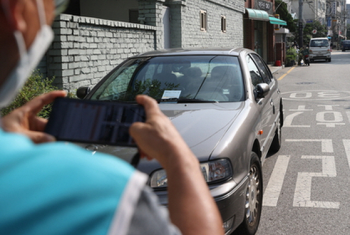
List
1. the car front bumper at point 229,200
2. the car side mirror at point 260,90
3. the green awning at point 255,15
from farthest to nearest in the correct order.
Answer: the green awning at point 255,15 < the car side mirror at point 260,90 < the car front bumper at point 229,200

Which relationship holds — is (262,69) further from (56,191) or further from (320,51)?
(320,51)

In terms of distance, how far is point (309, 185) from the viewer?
5.01 metres

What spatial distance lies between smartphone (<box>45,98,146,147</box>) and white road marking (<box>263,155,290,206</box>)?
3.60 meters

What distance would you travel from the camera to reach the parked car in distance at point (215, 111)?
318 cm

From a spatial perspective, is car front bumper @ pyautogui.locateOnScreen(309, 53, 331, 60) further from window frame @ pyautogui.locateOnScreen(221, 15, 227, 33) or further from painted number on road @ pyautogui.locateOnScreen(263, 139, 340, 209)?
painted number on road @ pyautogui.locateOnScreen(263, 139, 340, 209)

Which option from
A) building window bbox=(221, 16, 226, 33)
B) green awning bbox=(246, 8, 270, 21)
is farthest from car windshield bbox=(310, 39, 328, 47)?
building window bbox=(221, 16, 226, 33)

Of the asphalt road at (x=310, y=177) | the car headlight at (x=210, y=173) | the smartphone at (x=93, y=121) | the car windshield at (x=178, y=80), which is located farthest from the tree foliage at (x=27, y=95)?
the smartphone at (x=93, y=121)

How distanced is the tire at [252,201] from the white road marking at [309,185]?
2.15 feet

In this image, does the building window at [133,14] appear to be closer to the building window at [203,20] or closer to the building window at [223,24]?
the building window at [203,20]

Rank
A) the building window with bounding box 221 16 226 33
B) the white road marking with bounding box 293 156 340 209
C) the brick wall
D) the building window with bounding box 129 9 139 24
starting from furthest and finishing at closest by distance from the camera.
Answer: the building window with bounding box 221 16 226 33
the building window with bounding box 129 9 139 24
the brick wall
the white road marking with bounding box 293 156 340 209

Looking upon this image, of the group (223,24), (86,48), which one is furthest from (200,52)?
(223,24)

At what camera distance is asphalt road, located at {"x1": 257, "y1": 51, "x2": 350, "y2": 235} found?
3996mm

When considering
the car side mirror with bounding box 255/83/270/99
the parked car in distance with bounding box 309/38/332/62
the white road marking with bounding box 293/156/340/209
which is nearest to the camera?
the white road marking with bounding box 293/156/340/209

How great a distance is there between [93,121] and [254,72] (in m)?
4.31
